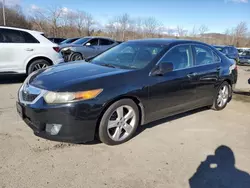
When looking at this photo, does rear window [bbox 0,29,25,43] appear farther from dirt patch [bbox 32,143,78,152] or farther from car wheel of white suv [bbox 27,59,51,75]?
dirt patch [bbox 32,143,78,152]

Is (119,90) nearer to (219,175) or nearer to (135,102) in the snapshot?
(135,102)

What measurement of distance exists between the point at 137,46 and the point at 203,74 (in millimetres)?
1362

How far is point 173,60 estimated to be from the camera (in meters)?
4.13

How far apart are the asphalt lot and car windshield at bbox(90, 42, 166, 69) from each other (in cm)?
113

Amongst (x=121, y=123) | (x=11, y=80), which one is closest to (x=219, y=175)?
(x=121, y=123)

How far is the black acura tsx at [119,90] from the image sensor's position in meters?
3.08

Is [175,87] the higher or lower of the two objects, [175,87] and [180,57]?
the lower

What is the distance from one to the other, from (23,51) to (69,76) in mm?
4413

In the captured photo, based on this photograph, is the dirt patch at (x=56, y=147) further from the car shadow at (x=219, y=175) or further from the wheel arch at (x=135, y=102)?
the car shadow at (x=219, y=175)

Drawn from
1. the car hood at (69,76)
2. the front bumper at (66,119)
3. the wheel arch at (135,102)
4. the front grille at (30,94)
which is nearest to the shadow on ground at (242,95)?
the wheel arch at (135,102)

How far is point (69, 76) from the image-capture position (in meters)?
3.41

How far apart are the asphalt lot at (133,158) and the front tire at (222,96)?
90 centimetres

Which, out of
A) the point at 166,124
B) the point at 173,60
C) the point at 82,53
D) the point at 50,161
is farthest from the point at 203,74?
the point at 82,53

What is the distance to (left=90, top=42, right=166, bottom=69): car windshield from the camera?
3.97m
